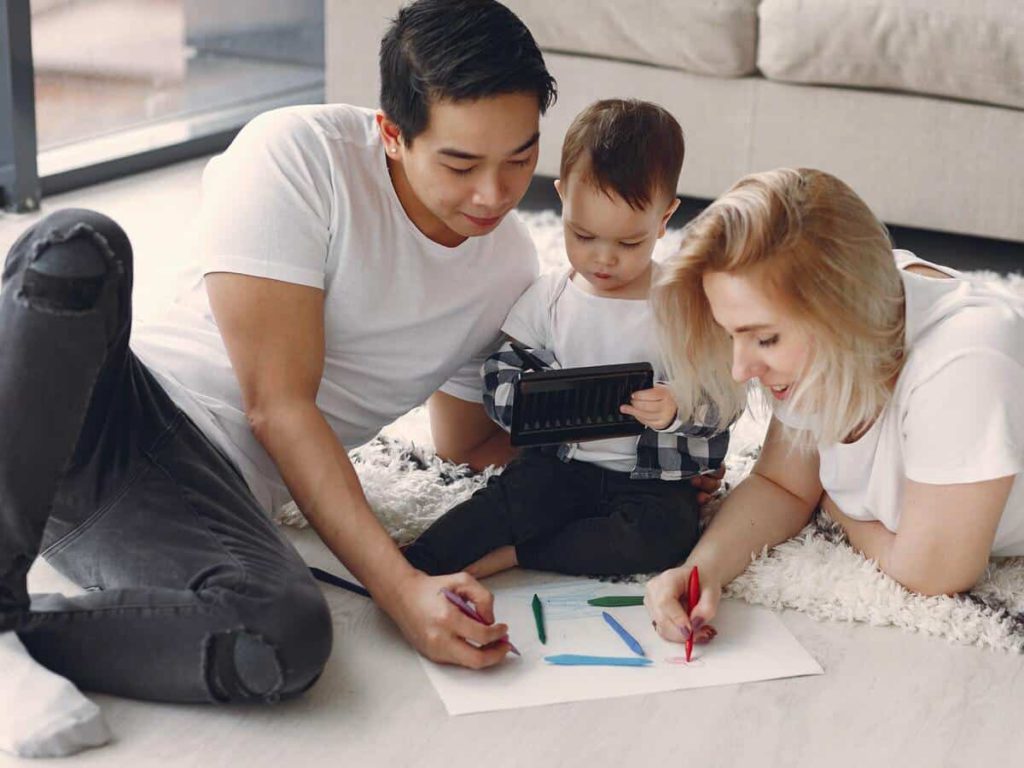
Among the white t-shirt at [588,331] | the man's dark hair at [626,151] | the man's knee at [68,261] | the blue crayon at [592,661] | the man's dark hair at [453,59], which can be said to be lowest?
the blue crayon at [592,661]

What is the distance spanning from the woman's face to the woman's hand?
0.22 metres

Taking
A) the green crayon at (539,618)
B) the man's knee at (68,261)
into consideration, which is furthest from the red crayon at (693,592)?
the man's knee at (68,261)

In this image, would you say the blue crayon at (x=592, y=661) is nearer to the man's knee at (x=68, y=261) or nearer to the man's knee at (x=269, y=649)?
the man's knee at (x=269, y=649)

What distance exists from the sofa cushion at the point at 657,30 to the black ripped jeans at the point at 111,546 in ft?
5.02

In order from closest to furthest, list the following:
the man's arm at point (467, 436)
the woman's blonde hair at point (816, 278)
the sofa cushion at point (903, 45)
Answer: the woman's blonde hair at point (816, 278) → the man's arm at point (467, 436) → the sofa cushion at point (903, 45)

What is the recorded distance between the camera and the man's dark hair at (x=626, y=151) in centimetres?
146

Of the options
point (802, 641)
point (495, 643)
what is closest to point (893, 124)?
point (802, 641)

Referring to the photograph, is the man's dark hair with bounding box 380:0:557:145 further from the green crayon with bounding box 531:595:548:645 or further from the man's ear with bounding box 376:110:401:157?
the green crayon with bounding box 531:595:548:645

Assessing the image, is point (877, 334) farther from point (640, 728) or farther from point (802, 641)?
point (640, 728)

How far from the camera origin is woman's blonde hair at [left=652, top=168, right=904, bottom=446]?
4.23 feet

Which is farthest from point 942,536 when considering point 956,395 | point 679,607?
point 679,607

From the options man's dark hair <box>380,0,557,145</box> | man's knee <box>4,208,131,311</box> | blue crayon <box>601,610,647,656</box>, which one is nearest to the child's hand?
blue crayon <box>601,610,647,656</box>

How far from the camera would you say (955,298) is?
4.57 ft

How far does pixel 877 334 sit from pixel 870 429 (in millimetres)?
138
